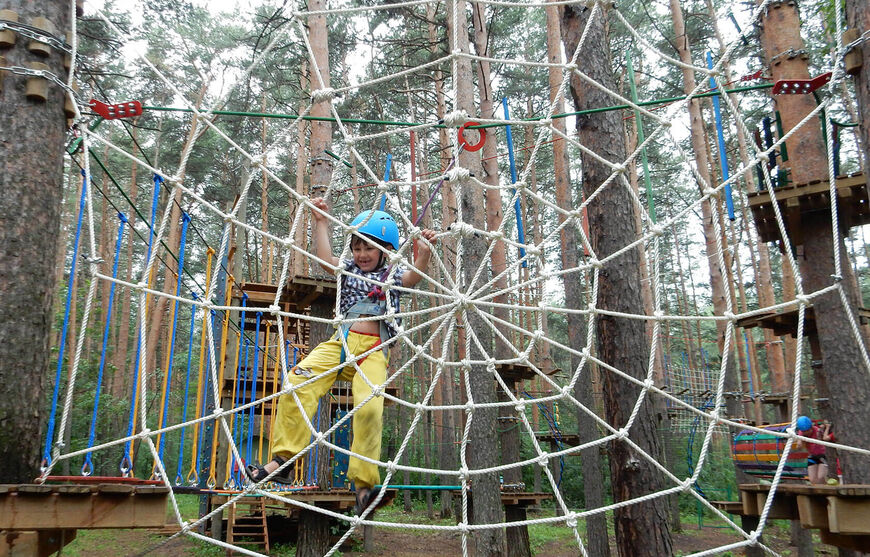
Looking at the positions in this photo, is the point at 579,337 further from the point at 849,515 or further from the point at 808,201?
the point at 849,515

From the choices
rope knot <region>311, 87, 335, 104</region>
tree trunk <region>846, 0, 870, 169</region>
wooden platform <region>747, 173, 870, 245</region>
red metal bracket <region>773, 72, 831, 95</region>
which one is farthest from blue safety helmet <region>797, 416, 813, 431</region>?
rope knot <region>311, 87, 335, 104</region>

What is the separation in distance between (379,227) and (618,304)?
3.43ft

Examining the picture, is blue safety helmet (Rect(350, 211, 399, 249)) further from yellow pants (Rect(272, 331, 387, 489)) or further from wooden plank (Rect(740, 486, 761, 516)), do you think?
wooden plank (Rect(740, 486, 761, 516))

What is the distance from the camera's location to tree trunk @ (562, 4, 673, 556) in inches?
93.8

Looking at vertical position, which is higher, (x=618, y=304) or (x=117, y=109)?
(x=117, y=109)

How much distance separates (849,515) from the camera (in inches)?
63.4

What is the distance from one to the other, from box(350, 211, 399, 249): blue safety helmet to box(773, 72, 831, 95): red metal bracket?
4.65 feet

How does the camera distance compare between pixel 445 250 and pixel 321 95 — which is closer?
pixel 321 95

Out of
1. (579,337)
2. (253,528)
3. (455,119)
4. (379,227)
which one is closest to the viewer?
(455,119)

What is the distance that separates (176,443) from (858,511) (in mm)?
15731

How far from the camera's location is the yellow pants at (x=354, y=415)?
2.10 meters

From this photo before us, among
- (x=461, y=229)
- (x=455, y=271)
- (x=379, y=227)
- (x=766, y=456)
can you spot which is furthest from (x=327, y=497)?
(x=766, y=456)

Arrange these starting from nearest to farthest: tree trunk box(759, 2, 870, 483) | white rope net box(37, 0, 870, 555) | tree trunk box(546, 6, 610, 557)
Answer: white rope net box(37, 0, 870, 555)
tree trunk box(759, 2, 870, 483)
tree trunk box(546, 6, 610, 557)

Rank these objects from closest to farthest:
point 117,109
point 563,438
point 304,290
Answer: point 117,109, point 304,290, point 563,438
